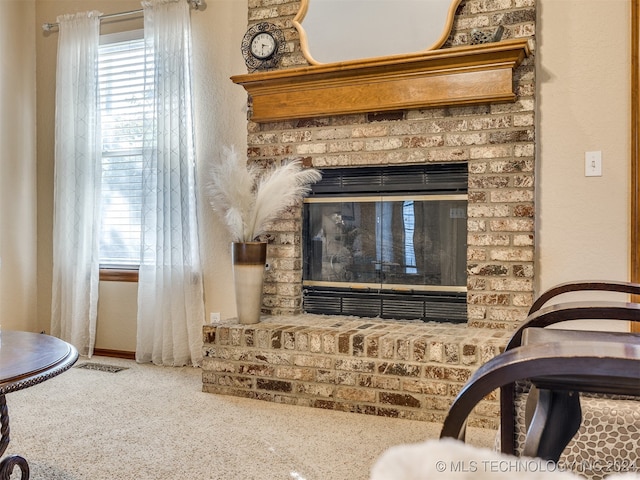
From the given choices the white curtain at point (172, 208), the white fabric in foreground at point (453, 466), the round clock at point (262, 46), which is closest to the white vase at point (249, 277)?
the white curtain at point (172, 208)

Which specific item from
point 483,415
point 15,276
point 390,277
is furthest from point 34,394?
point 483,415

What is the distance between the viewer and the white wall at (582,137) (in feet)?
8.79

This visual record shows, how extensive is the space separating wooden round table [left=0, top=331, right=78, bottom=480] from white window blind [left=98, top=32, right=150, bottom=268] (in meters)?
1.98

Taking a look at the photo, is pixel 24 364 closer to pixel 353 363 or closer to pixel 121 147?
pixel 353 363

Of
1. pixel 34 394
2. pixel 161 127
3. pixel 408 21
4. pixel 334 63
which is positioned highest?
Answer: pixel 408 21

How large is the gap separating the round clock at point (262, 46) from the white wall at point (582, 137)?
4.75 feet

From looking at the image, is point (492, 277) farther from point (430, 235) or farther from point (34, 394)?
point (34, 394)

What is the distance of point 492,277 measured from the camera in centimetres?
284

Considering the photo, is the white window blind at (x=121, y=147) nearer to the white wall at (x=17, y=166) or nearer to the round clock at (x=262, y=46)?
the white wall at (x=17, y=166)

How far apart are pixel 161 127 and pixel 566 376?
130 inches

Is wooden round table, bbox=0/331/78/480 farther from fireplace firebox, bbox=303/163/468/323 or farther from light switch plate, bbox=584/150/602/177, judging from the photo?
light switch plate, bbox=584/150/602/177

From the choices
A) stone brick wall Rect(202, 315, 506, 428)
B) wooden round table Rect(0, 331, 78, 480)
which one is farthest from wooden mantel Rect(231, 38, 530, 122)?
wooden round table Rect(0, 331, 78, 480)

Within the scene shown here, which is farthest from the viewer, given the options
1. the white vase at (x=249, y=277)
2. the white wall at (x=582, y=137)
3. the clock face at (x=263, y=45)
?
the clock face at (x=263, y=45)

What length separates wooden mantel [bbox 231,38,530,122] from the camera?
2721mm
